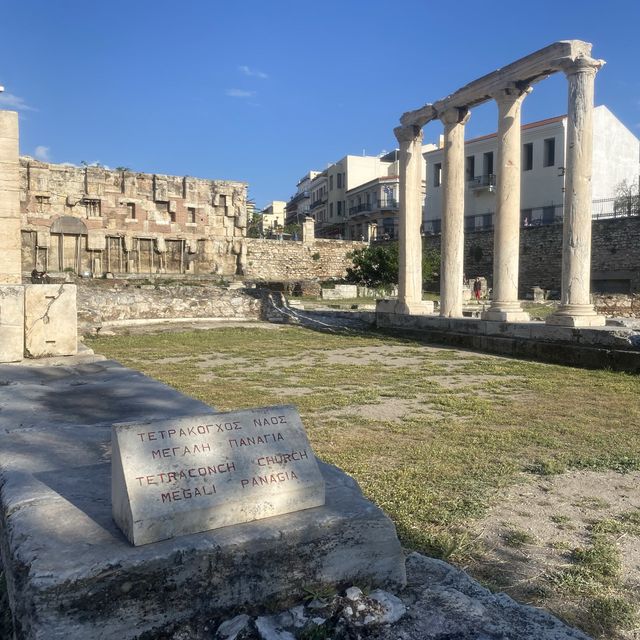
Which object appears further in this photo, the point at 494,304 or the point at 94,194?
the point at 94,194

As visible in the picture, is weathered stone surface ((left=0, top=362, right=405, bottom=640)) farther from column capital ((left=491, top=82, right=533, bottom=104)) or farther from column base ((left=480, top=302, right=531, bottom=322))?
column capital ((left=491, top=82, right=533, bottom=104))

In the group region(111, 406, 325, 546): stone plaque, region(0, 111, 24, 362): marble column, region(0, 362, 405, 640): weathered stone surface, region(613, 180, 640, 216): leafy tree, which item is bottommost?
region(0, 362, 405, 640): weathered stone surface

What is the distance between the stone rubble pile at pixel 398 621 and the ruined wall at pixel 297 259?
35.7 meters

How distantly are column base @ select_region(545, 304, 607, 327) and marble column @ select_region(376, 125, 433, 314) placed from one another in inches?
202

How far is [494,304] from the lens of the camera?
13141 millimetres

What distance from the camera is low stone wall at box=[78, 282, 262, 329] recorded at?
16922 mm

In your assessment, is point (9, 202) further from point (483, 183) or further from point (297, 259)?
point (483, 183)

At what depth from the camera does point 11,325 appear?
680cm

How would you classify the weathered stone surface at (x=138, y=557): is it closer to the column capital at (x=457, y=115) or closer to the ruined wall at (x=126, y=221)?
the column capital at (x=457, y=115)

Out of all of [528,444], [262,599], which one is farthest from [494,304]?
[262,599]

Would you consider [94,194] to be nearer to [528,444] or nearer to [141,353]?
[141,353]

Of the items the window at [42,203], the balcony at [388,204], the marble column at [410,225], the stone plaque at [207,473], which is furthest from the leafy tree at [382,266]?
the balcony at [388,204]

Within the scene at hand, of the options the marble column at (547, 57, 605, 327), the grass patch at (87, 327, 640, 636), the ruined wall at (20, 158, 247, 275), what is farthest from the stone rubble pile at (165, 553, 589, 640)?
the ruined wall at (20, 158, 247, 275)

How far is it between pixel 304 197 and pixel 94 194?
5048cm
